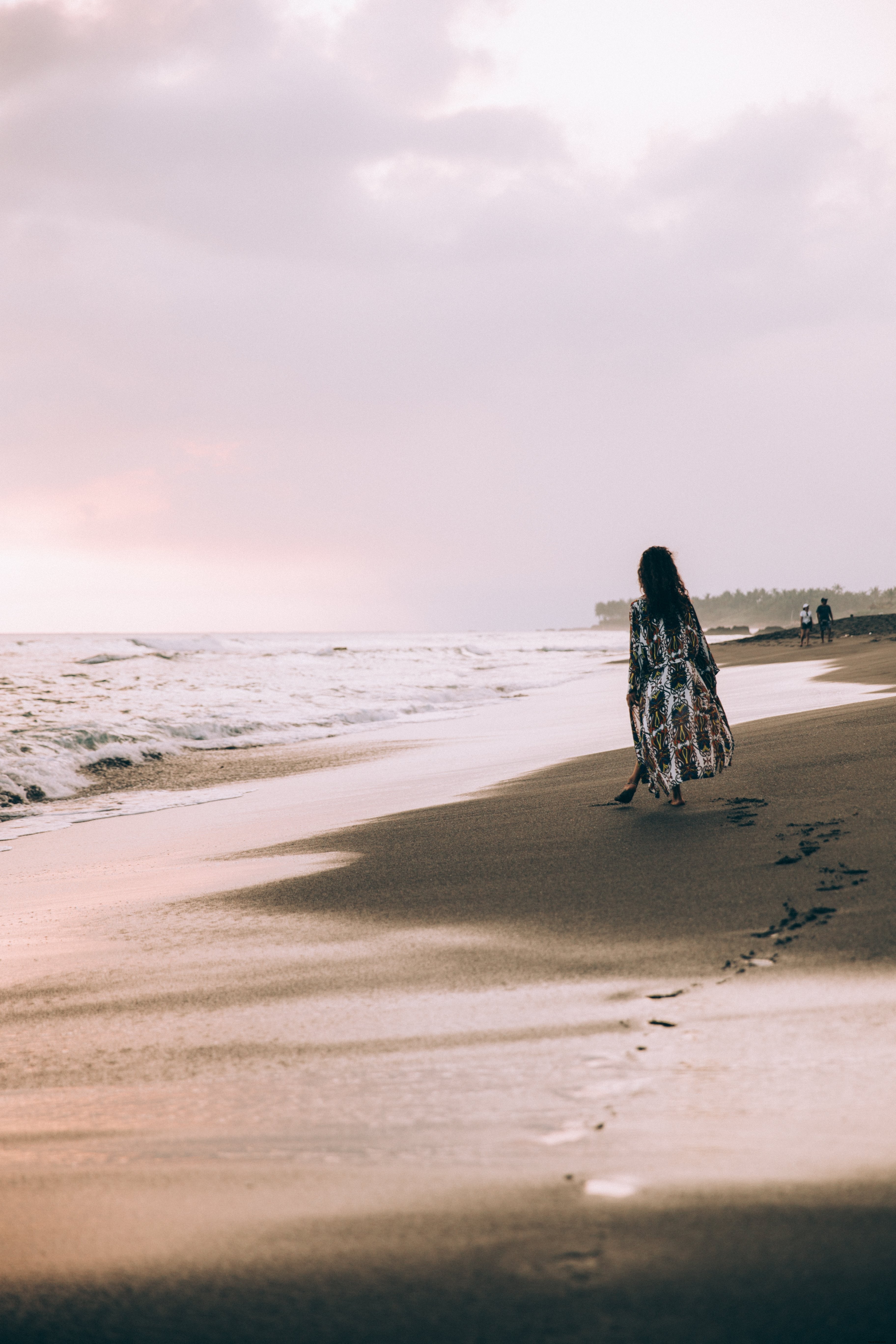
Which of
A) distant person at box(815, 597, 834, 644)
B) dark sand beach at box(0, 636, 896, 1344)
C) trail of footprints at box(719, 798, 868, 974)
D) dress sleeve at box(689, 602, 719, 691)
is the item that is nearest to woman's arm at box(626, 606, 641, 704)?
dress sleeve at box(689, 602, 719, 691)

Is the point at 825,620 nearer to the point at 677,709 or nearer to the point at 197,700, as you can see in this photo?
the point at 197,700

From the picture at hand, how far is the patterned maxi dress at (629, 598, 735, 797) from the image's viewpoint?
6293 millimetres

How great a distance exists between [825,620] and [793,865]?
104ft

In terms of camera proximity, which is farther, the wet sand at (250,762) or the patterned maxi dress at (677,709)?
the wet sand at (250,762)

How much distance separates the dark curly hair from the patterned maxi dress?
47mm

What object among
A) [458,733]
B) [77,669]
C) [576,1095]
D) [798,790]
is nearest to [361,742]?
[458,733]

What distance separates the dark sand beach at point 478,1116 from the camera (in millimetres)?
1639

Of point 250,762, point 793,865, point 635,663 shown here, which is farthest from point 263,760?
point 793,865

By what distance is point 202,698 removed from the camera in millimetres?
18062

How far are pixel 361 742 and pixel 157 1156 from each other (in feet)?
34.9

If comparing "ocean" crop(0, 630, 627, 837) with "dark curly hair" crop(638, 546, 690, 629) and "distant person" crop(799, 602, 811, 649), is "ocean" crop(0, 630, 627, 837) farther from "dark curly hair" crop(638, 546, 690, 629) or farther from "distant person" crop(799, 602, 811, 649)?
"distant person" crop(799, 602, 811, 649)

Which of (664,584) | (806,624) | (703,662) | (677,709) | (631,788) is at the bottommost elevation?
(631,788)

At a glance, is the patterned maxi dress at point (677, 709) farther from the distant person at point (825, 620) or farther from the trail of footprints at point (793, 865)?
the distant person at point (825, 620)

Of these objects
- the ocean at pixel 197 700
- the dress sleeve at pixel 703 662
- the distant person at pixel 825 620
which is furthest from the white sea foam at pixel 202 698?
the distant person at pixel 825 620
